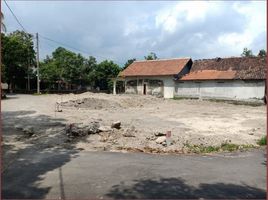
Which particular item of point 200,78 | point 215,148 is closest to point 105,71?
point 200,78

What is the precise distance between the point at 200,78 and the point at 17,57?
25.8 m

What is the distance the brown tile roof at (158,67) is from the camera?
4469 cm

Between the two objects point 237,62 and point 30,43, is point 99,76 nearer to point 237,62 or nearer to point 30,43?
point 30,43

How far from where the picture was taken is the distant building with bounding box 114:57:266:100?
38062 mm

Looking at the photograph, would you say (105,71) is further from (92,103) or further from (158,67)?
(92,103)

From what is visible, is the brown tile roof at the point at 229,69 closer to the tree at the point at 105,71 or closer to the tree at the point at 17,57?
the tree at the point at 105,71

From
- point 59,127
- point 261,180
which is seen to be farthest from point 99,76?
point 261,180

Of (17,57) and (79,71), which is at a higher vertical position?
(17,57)

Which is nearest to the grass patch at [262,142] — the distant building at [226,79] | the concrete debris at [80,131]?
the concrete debris at [80,131]

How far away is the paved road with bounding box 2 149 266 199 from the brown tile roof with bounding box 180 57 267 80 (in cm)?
2641

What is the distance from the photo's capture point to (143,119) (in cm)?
2394

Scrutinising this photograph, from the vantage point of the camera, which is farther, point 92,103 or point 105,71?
point 105,71

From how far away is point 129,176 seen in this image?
10.1 m

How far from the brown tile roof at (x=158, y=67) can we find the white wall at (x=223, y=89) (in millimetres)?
2169
